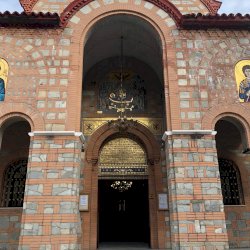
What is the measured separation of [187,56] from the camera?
9.95m

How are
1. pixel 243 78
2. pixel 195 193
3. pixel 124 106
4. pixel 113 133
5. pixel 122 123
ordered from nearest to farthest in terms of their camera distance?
pixel 195 193
pixel 243 78
pixel 122 123
pixel 113 133
pixel 124 106

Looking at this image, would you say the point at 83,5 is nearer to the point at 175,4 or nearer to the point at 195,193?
the point at 175,4

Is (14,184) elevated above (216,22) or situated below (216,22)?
below

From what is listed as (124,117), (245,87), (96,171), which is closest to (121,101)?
(124,117)


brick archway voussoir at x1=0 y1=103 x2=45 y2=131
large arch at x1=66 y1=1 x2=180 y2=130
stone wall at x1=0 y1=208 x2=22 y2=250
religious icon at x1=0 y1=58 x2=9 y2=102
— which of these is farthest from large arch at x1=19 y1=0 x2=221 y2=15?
stone wall at x1=0 y1=208 x2=22 y2=250

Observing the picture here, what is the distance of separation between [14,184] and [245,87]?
8.65 metres

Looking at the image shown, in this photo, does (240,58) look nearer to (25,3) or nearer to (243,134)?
(243,134)

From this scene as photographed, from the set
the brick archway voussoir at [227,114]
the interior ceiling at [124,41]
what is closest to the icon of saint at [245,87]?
the brick archway voussoir at [227,114]

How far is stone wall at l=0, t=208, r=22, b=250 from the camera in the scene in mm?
10375

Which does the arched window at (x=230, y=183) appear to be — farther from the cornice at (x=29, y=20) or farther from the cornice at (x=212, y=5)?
the cornice at (x=29, y=20)

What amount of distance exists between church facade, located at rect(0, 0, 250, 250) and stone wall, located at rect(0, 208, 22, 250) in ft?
0.11

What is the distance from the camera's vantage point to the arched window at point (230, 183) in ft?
36.7

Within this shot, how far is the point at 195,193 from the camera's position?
8.51 metres

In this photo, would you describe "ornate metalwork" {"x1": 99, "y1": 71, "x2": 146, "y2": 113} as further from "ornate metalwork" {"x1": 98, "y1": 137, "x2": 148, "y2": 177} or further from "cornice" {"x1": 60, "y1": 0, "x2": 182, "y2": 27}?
"cornice" {"x1": 60, "y1": 0, "x2": 182, "y2": 27}
